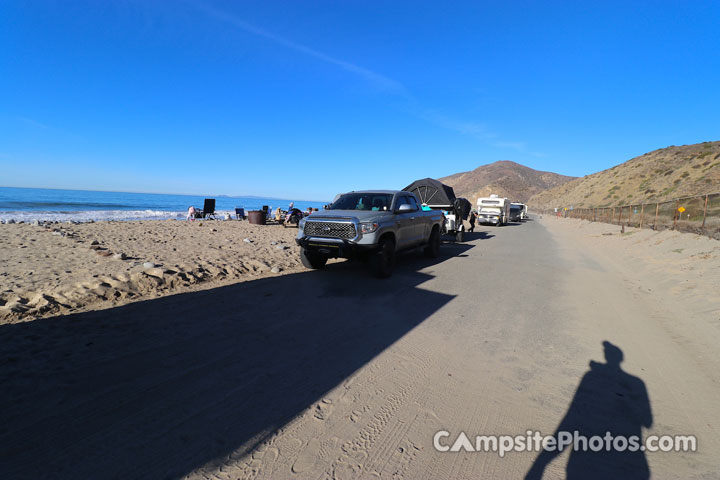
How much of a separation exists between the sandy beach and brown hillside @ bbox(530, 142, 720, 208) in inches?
1597

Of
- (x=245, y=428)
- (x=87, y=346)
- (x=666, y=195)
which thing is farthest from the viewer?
(x=666, y=195)

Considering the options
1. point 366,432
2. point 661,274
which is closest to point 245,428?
point 366,432

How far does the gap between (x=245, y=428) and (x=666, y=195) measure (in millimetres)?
48211

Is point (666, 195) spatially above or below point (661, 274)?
above

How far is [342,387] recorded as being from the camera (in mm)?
2908

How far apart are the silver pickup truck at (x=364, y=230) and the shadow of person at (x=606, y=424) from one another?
4.34 metres

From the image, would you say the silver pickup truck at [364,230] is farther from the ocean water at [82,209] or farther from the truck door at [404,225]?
the ocean water at [82,209]

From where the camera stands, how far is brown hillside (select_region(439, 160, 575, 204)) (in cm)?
12288

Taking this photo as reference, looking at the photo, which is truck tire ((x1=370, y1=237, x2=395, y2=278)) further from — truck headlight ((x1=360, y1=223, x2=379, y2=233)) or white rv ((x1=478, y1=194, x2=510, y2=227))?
white rv ((x1=478, y1=194, x2=510, y2=227))

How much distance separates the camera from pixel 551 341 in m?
4.05

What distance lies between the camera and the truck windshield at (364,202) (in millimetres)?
8258

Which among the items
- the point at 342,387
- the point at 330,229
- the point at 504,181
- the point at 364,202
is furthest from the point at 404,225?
the point at 504,181

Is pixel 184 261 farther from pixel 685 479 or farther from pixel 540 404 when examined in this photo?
pixel 685 479

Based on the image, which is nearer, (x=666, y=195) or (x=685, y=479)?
(x=685, y=479)
